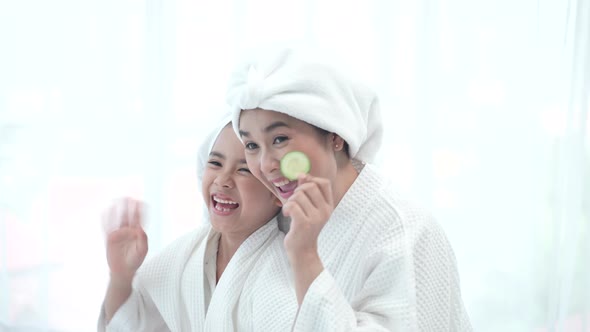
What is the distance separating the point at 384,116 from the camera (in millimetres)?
2268

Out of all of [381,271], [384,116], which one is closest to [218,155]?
[381,271]

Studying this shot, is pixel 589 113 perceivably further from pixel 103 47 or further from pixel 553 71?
pixel 103 47

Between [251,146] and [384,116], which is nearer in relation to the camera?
[251,146]

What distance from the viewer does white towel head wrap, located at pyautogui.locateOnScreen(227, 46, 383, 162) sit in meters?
1.10

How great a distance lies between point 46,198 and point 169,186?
477 millimetres

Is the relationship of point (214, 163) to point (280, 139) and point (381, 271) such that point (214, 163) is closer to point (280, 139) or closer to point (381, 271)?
point (280, 139)

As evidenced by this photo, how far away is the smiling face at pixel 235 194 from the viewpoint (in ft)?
4.33

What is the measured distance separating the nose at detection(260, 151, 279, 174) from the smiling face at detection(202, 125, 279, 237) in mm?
187

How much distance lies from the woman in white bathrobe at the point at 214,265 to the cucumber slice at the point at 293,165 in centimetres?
23

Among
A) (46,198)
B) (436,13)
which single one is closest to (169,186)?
(46,198)

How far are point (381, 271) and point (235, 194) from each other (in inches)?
13.5

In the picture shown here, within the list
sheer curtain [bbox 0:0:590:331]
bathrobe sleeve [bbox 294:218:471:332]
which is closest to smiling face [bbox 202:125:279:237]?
bathrobe sleeve [bbox 294:218:471:332]

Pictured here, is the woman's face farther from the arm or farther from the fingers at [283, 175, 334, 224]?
the arm

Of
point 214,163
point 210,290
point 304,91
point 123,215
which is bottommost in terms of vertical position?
point 210,290
